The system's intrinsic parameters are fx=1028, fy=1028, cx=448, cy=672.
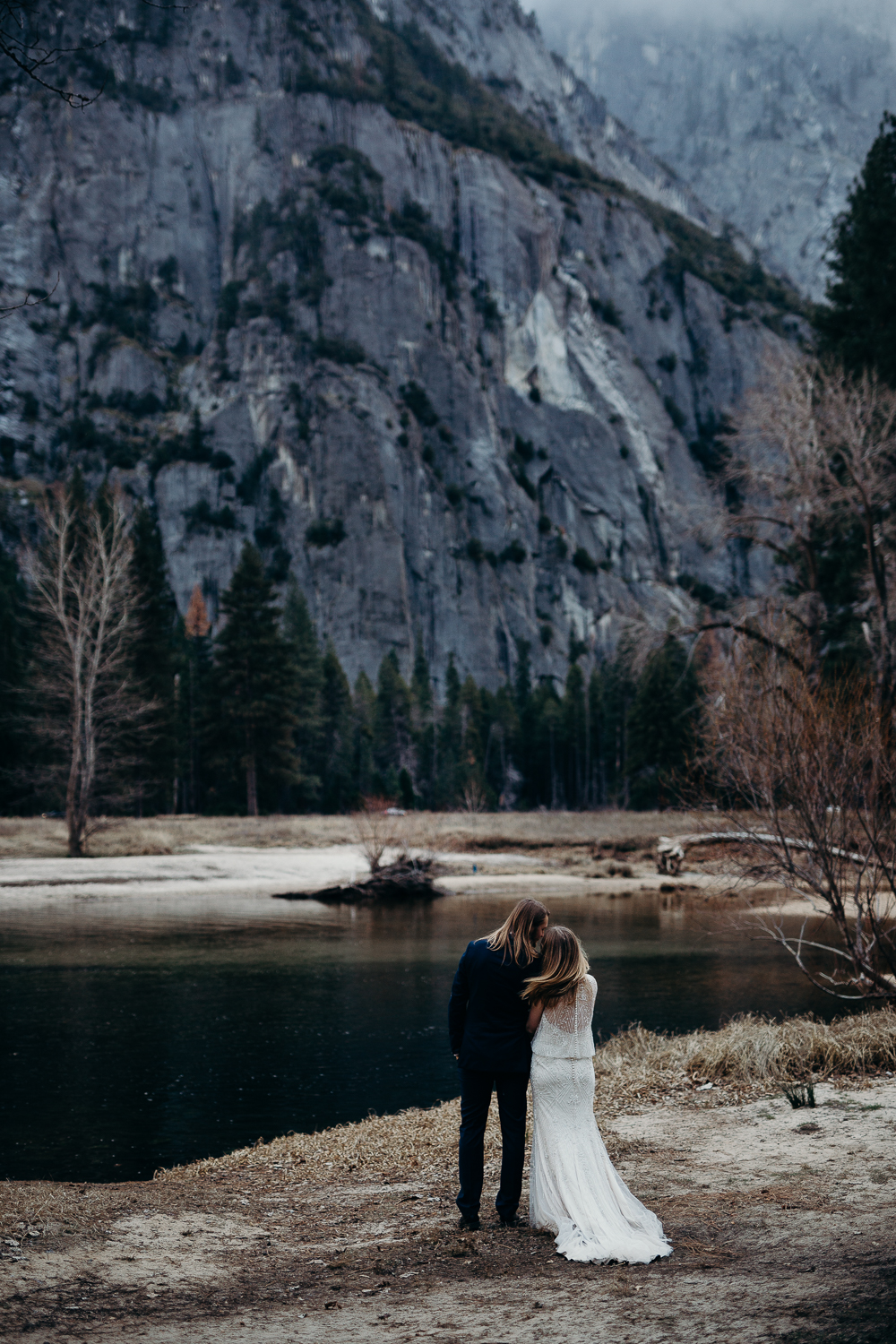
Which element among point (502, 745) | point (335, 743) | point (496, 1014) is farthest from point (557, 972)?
point (502, 745)

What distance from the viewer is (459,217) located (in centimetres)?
14525

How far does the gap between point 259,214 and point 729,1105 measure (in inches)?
5691

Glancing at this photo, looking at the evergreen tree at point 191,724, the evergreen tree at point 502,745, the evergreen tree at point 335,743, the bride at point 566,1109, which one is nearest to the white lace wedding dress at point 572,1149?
the bride at point 566,1109

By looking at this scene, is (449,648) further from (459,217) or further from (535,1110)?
(535,1110)

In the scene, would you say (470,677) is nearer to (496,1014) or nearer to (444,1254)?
(496,1014)

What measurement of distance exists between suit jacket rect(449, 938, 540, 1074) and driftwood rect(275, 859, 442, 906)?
1032 inches

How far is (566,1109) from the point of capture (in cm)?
614

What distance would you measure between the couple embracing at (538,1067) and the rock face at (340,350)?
108937 millimetres

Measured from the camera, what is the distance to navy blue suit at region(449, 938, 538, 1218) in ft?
20.5

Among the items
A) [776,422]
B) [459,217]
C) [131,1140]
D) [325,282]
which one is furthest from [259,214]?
[131,1140]

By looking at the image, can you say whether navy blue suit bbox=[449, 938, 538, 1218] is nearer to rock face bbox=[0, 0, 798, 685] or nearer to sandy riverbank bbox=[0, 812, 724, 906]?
sandy riverbank bbox=[0, 812, 724, 906]

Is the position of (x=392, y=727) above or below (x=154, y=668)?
below

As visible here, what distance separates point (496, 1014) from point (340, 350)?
125186mm

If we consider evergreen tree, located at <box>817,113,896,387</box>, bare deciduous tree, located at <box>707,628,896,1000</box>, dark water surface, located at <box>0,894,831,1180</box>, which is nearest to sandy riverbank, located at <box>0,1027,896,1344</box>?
dark water surface, located at <box>0,894,831,1180</box>
